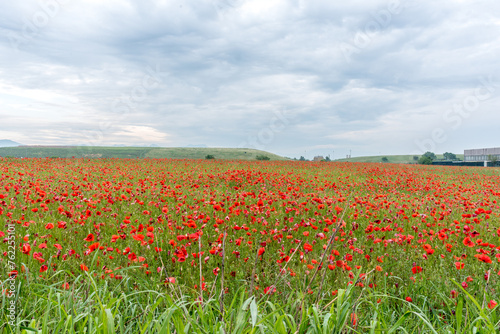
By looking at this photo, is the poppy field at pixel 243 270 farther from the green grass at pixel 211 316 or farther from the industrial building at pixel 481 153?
the industrial building at pixel 481 153

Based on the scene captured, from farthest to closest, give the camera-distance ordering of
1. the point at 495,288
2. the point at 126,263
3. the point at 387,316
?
the point at 126,263
the point at 495,288
the point at 387,316

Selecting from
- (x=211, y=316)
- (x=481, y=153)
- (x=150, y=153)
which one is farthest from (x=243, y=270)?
(x=481, y=153)

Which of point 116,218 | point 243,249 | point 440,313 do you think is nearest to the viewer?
point 440,313

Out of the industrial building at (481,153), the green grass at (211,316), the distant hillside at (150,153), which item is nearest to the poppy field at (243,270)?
the green grass at (211,316)

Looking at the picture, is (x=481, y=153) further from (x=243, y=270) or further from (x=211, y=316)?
(x=211, y=316)

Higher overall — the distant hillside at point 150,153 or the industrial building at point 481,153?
the industrial building at point 481,153

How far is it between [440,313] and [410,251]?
171 centimetres

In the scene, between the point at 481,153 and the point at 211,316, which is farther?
the point at 481,153

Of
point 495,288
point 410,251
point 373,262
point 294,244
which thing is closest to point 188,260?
point 294,244

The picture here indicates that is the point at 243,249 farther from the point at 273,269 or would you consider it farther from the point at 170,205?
the point at 170,205

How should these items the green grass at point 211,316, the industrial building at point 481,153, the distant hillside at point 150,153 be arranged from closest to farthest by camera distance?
the green grass at point 211,316 < the distant hillside at point 150,153 < the industrial building at point 481,153

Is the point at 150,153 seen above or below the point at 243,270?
above

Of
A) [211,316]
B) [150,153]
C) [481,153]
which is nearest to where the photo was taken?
[211,316]

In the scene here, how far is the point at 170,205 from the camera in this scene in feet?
22.5
